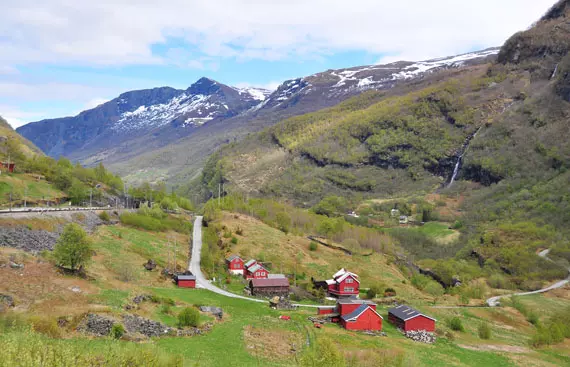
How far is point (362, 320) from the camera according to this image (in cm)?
5516

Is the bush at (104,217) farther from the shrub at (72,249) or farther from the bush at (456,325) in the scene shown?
the bush at (456,325)

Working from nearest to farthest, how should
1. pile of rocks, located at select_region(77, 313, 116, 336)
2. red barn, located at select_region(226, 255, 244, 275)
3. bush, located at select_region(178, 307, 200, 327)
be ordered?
pile of rocks, located at select_region(77, 313, 116, 336), bush, located at select_region(178, 307, 200, 327), red barn, located at select_region(226, 255, 244, 275)

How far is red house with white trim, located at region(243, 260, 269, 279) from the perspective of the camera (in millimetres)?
76750

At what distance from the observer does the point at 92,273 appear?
4878 centimetres

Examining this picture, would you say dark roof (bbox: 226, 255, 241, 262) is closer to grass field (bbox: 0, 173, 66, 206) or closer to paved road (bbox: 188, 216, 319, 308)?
paved road (bbox: 188, 216, 319, 308)

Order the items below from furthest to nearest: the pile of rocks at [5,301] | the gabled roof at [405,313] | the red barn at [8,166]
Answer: the red barn at [8,166]
the gabled roof at [405,313]
the pile of rocks at [5,301]

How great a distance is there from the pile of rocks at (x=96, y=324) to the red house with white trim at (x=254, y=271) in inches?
1710

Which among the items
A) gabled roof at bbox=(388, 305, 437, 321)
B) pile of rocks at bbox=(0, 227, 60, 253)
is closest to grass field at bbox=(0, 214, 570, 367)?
gabled roof at bbox=(388, 305, 437, 321)

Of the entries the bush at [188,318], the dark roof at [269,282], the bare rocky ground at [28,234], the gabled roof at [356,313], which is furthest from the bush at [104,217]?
the bush at [188,318]

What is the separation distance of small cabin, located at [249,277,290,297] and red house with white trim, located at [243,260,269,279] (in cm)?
659

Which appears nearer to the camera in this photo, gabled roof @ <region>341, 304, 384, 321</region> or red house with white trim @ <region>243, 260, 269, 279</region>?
gabled roof @ <region>341, 304, 384, 321</region>

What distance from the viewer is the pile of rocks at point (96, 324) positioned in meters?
32.5

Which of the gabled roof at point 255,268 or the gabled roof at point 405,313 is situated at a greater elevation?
the gabled roof at point 255,268

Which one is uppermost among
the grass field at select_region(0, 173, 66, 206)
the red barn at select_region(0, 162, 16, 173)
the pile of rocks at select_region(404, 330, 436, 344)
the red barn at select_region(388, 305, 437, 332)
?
the red barn at select_region(0, 162, 16, 173)
